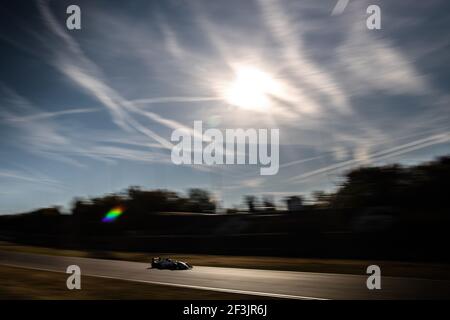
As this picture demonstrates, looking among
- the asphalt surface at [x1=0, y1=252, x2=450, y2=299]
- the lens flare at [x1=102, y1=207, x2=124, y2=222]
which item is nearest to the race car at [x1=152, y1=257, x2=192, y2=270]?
the asphalt surface at [x1=0, y1=252, x2=450, y2=299]

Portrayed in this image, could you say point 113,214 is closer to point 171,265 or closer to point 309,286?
point 171,265

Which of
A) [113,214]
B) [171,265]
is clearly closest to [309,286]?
[171,265]

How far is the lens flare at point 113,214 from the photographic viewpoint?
58419mm

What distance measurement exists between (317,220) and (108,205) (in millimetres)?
45542

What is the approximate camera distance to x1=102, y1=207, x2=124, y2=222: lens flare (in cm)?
5842

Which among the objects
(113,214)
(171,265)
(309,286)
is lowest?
(309,286)

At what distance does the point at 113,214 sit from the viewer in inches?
2395

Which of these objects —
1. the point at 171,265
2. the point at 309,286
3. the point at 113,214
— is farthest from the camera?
the point at 113,214

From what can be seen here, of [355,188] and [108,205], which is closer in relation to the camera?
[355,188]

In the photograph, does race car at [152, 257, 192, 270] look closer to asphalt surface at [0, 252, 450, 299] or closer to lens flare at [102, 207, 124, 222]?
asphalt surface at [0, 252, 450, 299]

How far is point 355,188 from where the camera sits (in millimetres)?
40062

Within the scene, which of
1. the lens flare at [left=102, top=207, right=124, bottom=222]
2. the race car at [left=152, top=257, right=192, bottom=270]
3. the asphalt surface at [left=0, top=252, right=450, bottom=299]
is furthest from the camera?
the lens flare at [left=102, top=207, right=124, bottom=222]
